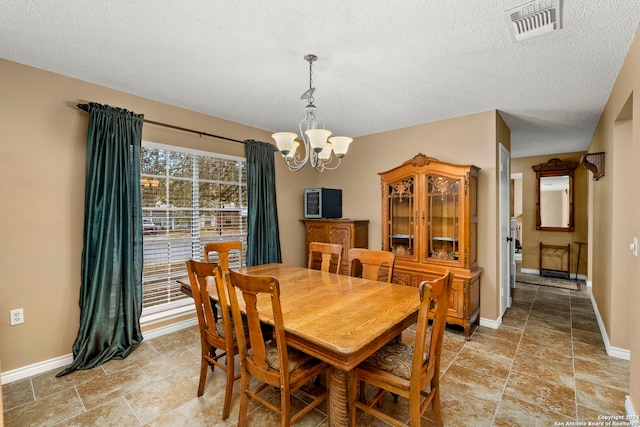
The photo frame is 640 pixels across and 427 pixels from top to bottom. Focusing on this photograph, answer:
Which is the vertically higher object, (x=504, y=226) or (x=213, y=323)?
(x=504, y=226)

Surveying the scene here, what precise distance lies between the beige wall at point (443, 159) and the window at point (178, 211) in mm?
1795

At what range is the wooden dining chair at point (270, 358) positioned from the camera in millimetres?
1485

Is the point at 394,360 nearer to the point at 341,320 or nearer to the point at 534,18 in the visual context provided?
the point at 341,320

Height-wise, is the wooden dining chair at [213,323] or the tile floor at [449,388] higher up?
the wooden dining chair at [213,323]

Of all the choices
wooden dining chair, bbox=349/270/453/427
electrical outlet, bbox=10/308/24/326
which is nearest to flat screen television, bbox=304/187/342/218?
wooden dining chair, bbox=349/270/453/427

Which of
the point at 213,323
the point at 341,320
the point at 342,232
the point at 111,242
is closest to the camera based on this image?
the point at 341,320

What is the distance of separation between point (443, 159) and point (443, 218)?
0.79 meters

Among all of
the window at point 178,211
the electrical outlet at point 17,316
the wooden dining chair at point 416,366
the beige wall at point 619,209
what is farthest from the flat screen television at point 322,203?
the electrical outlet at point 17,316

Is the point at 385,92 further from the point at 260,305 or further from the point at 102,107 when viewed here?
the point at 102,107

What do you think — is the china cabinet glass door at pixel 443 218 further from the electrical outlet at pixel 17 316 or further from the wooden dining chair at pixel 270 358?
the electrical outlet at pixel 17 316

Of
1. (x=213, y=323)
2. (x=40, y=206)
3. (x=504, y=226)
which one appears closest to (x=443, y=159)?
(x=504, y=226)

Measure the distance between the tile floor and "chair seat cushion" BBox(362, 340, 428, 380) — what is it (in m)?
0.52

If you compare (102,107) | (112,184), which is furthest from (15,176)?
(102,107)

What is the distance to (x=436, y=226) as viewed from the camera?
346 centimetres
